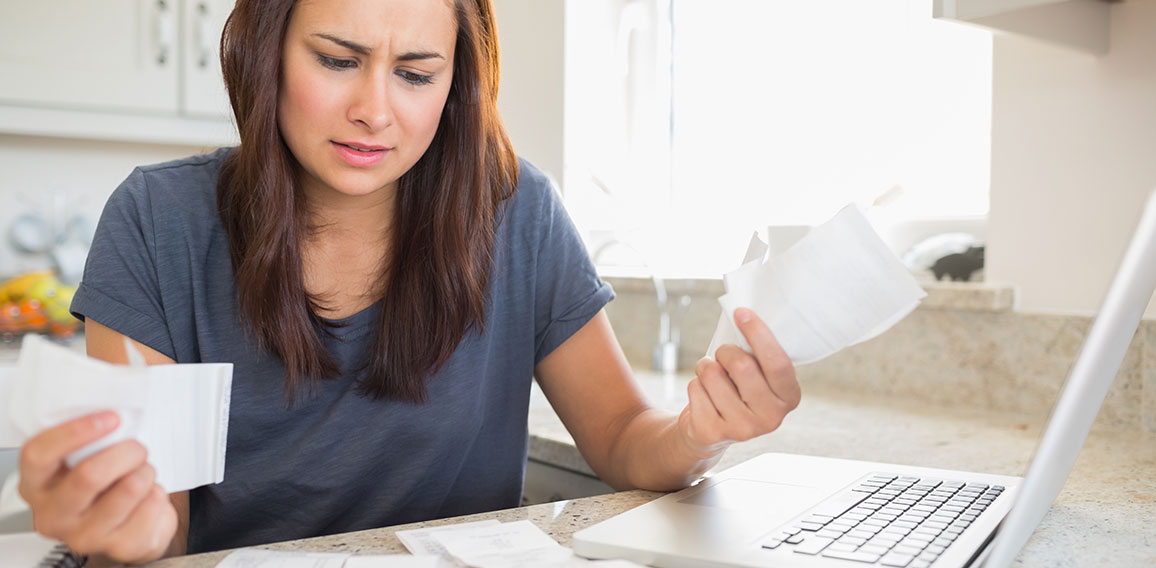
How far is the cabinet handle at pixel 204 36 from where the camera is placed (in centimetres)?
252

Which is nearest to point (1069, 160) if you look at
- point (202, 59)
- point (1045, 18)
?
point (1045, 18)

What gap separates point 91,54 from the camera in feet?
7.79

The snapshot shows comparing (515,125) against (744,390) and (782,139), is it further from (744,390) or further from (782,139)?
(744,390)

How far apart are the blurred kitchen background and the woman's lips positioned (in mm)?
305

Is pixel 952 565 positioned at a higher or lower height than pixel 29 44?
lower

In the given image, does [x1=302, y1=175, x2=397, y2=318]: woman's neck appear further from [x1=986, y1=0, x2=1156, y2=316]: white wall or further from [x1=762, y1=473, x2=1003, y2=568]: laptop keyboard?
[x1=986, y1=0, x2=1156, y2=316]: white wall

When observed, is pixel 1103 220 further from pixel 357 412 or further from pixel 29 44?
pixel 29 44

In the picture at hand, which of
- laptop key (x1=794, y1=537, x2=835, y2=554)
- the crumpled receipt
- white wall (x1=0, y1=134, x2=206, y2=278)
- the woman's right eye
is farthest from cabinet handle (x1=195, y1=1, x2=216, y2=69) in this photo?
laptop key (x1=794, y1=537, x2=835, y2=554)

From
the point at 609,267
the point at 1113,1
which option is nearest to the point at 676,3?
the point at 609,267

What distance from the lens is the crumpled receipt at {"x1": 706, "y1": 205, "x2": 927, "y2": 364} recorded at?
710 millimetres

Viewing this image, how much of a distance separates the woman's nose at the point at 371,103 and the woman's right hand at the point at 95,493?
45 centimetres

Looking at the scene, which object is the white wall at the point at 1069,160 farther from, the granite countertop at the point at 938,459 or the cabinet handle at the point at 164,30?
the cabinet handle at the point at 164,30

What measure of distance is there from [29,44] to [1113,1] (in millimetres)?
2226

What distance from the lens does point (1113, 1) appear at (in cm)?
147
